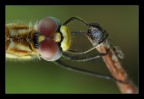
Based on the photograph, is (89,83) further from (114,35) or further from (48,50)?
(48,50)

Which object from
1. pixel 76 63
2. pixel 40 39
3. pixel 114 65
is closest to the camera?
pixel 40 39

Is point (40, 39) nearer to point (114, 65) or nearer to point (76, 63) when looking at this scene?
point (114, 65)

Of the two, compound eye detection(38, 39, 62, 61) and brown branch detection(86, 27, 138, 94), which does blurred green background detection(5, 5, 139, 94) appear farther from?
compound eye detection(38, 39, 62, 61)

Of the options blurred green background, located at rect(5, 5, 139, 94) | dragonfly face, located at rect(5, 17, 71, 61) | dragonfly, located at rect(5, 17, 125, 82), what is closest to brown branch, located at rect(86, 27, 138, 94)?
dragonfly, located at rect(5, 17, 125, 82)

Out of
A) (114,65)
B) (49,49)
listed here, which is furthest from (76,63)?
(49,49)

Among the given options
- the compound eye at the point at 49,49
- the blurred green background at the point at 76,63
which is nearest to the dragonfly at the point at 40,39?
the compound eye at the point at 49,49

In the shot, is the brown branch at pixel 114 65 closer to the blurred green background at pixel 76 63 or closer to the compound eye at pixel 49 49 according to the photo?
the compound eye at pixel 49 49
